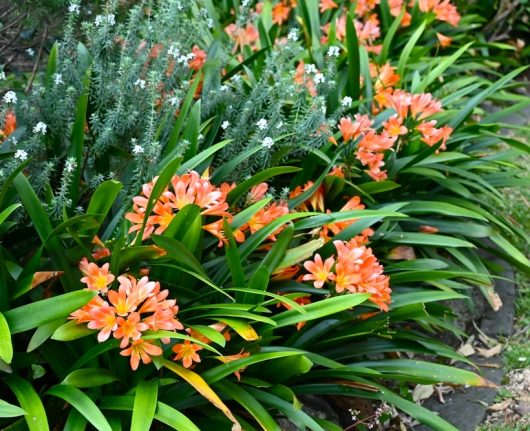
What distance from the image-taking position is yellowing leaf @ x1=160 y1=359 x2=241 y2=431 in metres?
2.26

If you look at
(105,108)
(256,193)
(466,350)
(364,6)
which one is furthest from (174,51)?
(364,6)

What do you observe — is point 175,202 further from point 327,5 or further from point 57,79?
point 327,5

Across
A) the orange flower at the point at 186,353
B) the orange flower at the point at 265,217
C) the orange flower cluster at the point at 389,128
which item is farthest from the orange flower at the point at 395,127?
the orange flower at the point at 186,353

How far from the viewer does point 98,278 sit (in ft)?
7.57

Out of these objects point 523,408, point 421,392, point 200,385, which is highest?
point 200,385

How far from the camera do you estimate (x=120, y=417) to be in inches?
93.9

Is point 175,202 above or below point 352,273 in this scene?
above

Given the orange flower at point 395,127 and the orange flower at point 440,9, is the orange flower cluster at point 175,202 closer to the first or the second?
the orange flower at point 395,127

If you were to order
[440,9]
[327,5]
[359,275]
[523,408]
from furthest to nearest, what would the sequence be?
1. [440,9]
2. [327,5]
3. [523,408]
4. [359,275]

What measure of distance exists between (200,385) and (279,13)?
10.0ft

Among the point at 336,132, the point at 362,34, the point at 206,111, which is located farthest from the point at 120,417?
the point at 362,34

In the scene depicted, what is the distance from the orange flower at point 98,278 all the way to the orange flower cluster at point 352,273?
0.68 m

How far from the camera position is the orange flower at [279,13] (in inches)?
189

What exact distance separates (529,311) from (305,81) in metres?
1.68
